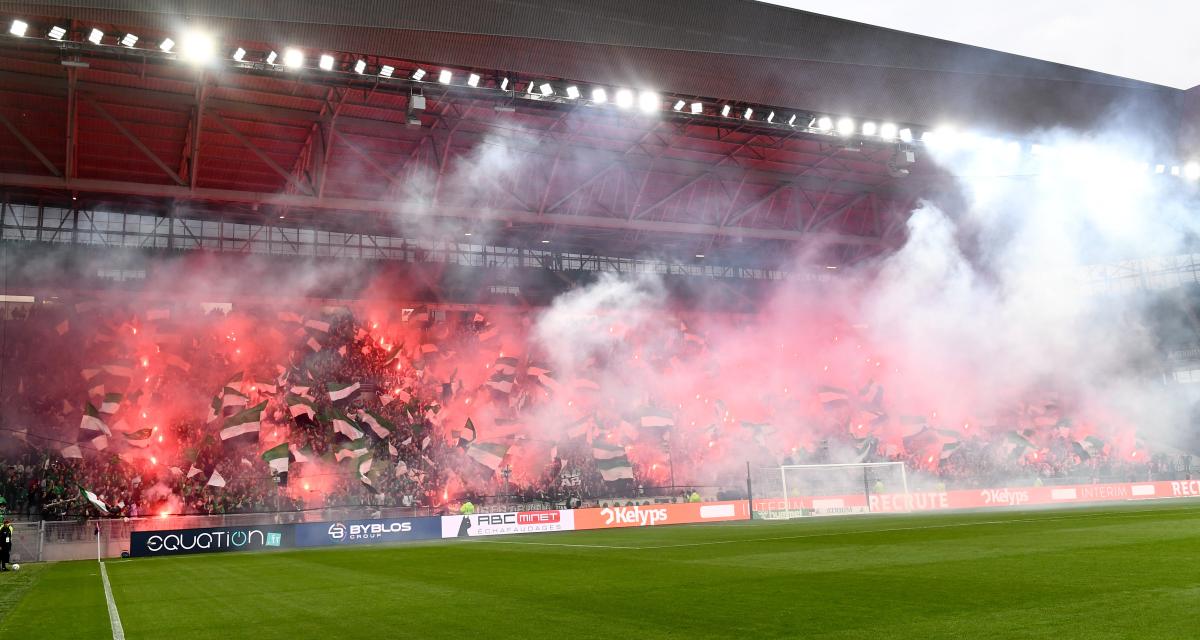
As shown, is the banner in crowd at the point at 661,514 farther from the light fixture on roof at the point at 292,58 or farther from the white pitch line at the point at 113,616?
the white pitch line at the point at 113,616

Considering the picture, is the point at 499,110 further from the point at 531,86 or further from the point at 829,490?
the point at 829,490

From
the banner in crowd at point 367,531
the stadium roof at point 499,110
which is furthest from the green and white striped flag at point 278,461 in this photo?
the stadium roof at point 499,110

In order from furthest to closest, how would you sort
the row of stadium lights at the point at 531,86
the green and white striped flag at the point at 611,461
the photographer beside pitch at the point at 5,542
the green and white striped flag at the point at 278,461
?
the green and white striped flag at the point at 611,461, the green and white striped flag at the point at 278,461, the row of stadium lights at the point at 531,86, the photographer beside pitch at the point at 5,542

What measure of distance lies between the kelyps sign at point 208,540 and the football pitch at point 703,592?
5.11 m

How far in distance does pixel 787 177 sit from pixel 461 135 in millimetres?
11295

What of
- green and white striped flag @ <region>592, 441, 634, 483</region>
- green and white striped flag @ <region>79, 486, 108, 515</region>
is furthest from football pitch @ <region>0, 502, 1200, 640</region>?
green and white striped flag @ <region>592, 441, 634, 483</region>

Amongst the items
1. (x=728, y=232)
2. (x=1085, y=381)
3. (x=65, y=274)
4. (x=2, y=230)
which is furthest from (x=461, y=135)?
(x=1085, y=381)

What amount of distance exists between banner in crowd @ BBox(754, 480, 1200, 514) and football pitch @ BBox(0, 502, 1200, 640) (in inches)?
444

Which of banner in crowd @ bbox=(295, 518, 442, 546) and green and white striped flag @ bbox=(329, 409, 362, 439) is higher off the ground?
green and white striped flag @ bbox=(329, 409, 362, 439)

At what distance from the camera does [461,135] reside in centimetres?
2423

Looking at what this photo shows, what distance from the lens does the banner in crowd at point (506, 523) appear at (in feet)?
71.6

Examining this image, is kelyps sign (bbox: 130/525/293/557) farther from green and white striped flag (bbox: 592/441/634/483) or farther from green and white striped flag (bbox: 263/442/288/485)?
green and white striped flag (bbox: 592/441/634/483)

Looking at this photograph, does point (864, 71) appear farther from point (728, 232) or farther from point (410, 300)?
point (410, 300)

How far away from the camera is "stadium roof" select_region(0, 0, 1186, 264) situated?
1716cm
